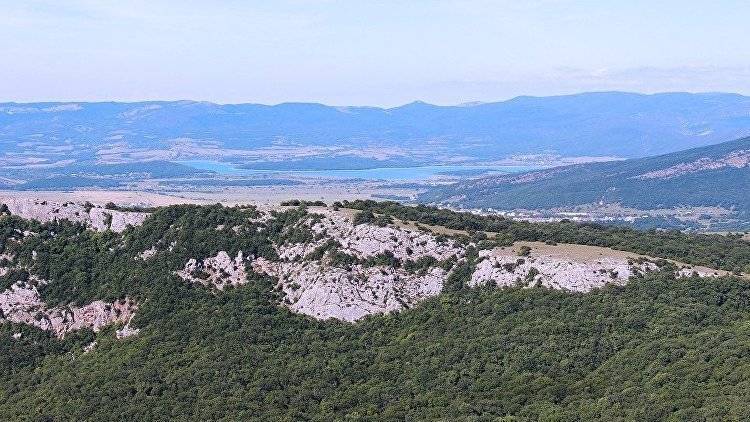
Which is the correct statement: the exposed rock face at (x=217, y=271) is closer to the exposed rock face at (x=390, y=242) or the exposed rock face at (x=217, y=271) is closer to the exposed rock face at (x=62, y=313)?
the exposed rock face at (x=62, y=313)

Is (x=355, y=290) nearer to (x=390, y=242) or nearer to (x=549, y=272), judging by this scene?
(x=390, y=242)

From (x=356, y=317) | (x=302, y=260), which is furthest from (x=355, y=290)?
(x=302, y=260)

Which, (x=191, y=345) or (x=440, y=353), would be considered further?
(x=191, y=345)

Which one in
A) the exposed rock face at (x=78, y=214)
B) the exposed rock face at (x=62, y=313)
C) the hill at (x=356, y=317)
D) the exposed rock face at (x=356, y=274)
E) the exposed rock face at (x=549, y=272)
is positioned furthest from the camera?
the exposed rock face at (x=78, y=214)

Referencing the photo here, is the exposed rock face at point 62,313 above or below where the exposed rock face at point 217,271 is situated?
below

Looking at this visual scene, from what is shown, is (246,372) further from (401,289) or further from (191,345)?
(401,289)

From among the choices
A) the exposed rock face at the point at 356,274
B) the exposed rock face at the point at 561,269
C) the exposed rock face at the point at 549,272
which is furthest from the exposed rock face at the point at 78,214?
the exposed rock face at the point at 561,269

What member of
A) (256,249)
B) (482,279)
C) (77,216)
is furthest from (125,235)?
(482,279)

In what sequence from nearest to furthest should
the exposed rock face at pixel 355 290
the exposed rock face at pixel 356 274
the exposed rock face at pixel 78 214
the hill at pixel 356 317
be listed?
the hill at pixel 356 317 < the exposed rock face at pixel 355 290 < the exposed rock face at pixel 356 274 < the exposed rock face at pixel 78 214
